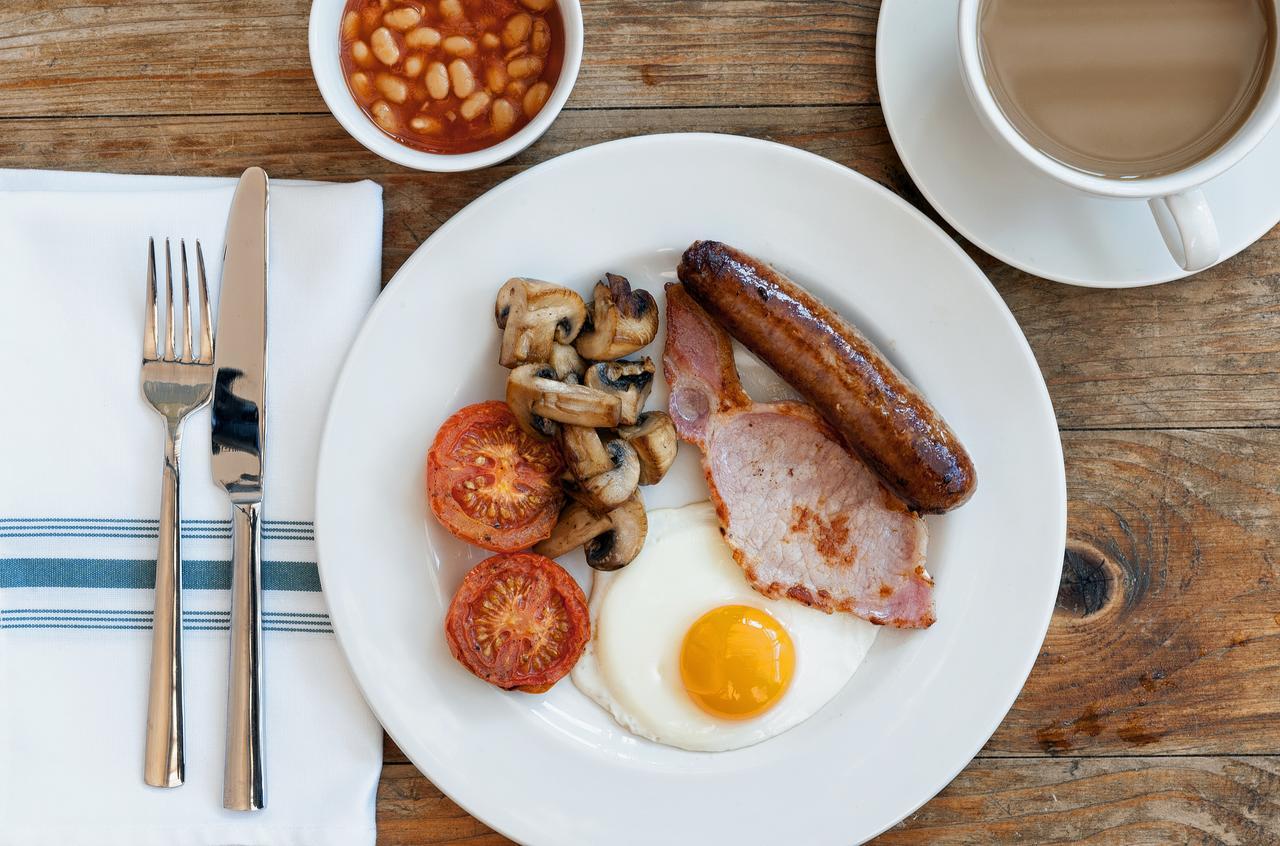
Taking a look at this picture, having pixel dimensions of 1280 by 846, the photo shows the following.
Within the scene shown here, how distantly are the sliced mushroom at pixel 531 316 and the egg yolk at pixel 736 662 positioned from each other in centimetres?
54

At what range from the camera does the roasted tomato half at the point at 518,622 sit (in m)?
1.50

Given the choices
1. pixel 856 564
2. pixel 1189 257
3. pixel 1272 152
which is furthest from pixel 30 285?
pixel 1272 152

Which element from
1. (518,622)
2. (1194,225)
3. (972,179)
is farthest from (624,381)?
(1194,225)

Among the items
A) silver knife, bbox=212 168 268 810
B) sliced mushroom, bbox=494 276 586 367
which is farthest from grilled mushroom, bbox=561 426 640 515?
silver knife, bbox=212 168 268 810

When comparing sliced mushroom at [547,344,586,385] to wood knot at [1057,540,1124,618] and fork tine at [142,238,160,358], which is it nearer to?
fork tine at [142,238,160,358]

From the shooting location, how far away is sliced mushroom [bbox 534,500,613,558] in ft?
5.02

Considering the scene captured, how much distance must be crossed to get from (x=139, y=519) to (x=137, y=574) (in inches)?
3.8

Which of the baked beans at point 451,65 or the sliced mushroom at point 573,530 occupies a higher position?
the baked beans at point 451,65

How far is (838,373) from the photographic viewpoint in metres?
1.47

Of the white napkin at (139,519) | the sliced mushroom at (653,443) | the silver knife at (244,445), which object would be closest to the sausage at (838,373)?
the sliced mushroom at (653,443)

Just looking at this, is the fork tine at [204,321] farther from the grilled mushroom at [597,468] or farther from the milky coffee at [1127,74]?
the milky coffee at [1127,74]

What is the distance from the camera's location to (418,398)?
156 cm

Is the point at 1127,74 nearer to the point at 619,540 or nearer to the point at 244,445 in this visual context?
the point at 619,540

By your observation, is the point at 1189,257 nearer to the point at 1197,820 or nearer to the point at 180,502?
the point at 1197,820
